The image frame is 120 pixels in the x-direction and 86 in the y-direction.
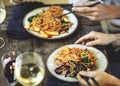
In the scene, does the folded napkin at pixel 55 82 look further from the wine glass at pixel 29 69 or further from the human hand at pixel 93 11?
the human hand at pixel 93 11

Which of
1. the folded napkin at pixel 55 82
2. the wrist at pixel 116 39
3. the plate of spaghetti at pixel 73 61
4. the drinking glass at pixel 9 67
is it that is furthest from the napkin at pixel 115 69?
the drinking glass at pixel 9 67

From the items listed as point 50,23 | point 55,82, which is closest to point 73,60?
point 55,82

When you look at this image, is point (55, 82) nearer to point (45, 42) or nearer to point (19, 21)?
point (45, 42)

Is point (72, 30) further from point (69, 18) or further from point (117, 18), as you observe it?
point (117, 18)

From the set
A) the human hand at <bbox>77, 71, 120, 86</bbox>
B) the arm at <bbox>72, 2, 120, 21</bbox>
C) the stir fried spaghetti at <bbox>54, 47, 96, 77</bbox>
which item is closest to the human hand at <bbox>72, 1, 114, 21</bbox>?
the arm at <bbox>72, 2, 120, 21</bbox>

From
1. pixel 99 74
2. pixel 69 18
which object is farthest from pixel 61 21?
pixel 99 74
